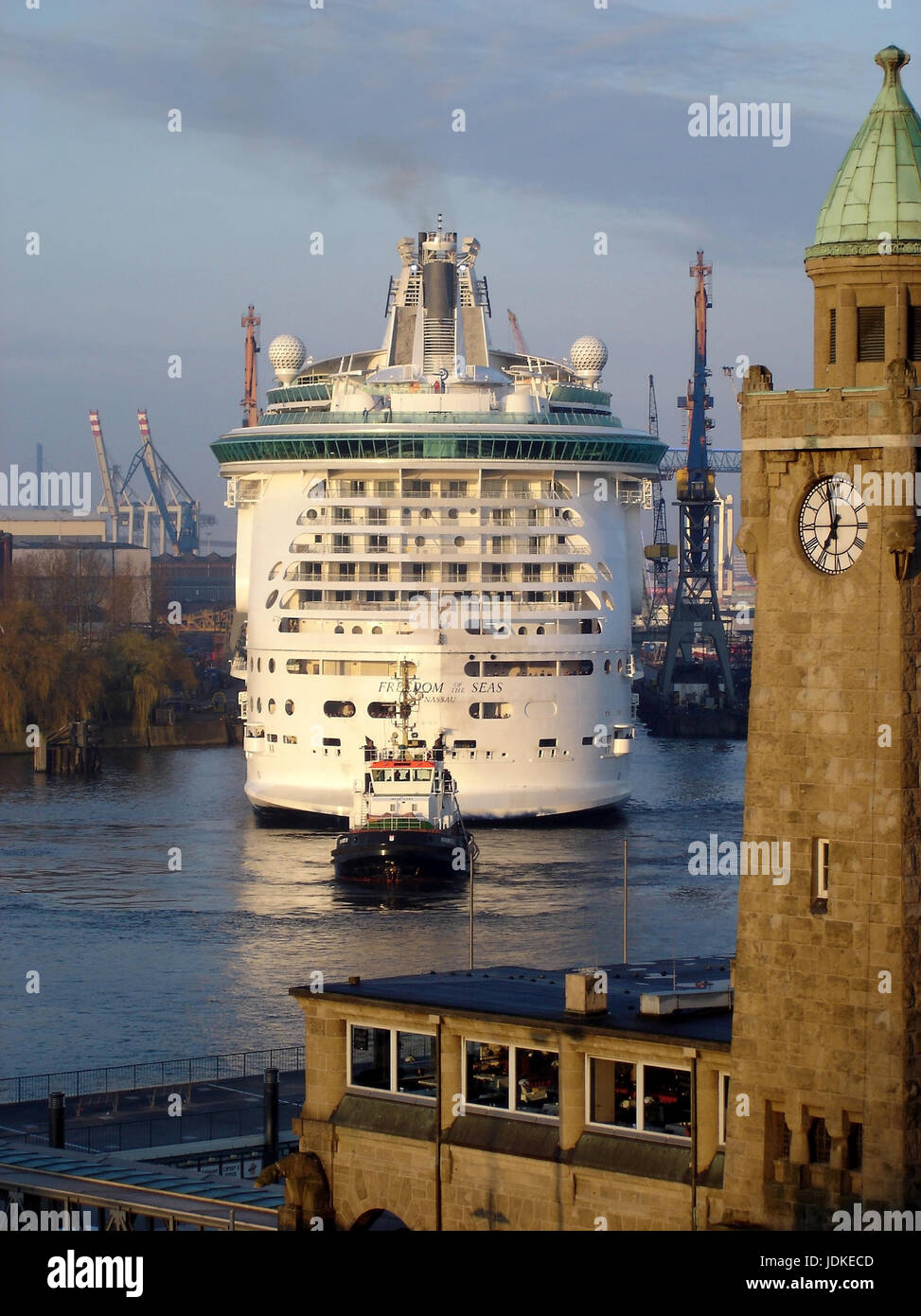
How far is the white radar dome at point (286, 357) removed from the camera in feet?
247

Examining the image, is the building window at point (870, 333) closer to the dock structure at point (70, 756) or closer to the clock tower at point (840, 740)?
the clock tower at point (840, 740)

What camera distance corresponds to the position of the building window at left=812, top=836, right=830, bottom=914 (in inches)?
635

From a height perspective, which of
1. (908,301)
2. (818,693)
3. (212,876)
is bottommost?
(212,876)

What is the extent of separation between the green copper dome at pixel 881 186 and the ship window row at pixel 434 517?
1875 inches

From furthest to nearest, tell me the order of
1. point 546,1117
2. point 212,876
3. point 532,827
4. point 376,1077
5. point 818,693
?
point 532,827
point 212,876
point 376,1077
point 546,1117
point 818,693

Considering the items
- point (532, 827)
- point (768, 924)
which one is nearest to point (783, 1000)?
point (768, 924)

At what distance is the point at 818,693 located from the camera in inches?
637

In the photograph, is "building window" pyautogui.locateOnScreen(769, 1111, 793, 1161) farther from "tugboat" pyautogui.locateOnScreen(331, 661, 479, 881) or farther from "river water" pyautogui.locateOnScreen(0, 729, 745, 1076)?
"tugboat" pyautogui.locateOnScreen(331, 661, 479, 881)

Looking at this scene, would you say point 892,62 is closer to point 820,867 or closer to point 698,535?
point 820,867

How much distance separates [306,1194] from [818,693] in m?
6.00

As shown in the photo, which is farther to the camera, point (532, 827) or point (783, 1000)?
point (532, 827)

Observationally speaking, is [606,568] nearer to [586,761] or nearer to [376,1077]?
[586,761]

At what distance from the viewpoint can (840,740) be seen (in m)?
16.1

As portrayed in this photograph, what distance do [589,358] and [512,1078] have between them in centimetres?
5633
